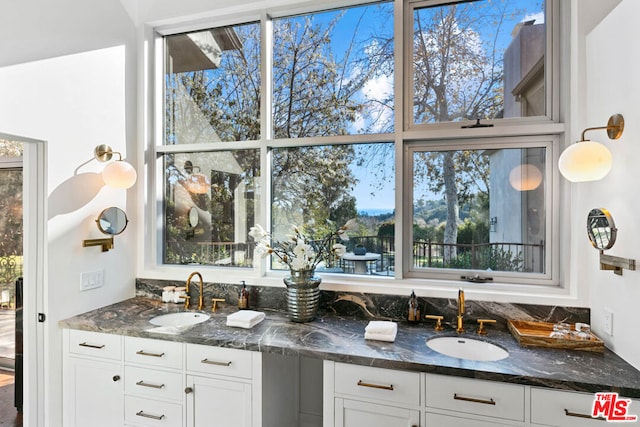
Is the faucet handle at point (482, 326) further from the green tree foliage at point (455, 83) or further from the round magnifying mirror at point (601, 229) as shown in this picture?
the round magnifying mirror at point (601, 229)

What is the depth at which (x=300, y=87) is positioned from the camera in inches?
104

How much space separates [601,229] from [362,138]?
141cm

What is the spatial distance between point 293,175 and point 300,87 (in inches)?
25.4

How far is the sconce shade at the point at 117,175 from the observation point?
7.93 feet

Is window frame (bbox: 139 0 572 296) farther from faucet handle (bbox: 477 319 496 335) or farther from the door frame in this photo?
the door frame

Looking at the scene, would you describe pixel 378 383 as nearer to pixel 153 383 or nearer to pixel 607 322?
pixel 607 322

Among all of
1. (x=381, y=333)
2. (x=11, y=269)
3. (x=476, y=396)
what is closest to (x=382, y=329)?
(x=381, y=333)

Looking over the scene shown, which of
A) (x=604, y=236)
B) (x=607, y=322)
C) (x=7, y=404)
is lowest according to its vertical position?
(x=7, y=404)

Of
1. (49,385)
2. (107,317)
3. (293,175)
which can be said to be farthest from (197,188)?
(49,385)

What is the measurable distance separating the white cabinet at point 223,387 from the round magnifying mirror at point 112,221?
108cm

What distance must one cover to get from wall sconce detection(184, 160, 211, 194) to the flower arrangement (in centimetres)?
67

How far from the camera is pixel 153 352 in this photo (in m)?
2.06

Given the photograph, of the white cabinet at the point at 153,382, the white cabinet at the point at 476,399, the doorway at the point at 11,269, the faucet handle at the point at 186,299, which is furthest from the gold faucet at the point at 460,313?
the doorway at the point at 11,269

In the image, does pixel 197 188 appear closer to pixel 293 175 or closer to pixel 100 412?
pixel 293 175
